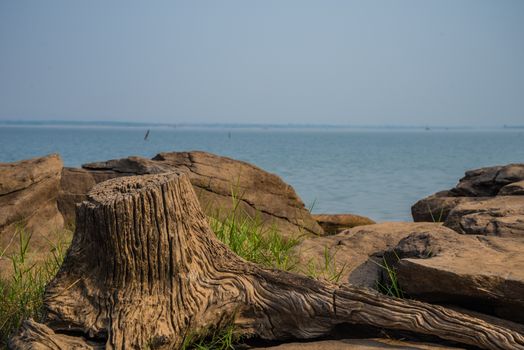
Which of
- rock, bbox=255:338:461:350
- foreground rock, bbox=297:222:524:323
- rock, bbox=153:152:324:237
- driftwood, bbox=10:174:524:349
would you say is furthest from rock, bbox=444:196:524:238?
rock, bbox=153:152:324:237

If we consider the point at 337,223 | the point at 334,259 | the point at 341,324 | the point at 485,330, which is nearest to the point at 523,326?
the point at 485,330

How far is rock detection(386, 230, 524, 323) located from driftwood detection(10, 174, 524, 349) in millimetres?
300

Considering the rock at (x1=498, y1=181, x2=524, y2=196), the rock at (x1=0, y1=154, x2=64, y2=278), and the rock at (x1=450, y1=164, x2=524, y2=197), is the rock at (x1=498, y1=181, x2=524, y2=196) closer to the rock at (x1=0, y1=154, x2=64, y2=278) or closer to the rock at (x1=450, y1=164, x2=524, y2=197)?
the rock at (x1=450, y1=164, x2=524, y2=197)

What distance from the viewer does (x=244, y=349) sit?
4.09 metres

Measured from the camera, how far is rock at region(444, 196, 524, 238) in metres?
5.60

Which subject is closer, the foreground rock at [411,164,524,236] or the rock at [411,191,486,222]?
the foreground rock at [411,164,524,236]

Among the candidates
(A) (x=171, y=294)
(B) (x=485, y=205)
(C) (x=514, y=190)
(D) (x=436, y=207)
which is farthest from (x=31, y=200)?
(C) (x=514, y=190)

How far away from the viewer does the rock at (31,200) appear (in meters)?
8.09

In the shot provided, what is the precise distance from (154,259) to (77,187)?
5747 millimetres

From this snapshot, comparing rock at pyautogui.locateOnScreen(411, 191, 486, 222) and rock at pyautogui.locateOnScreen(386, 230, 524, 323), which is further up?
rock at pyautogui.locateOnScreen(386, 230, 524, 323)

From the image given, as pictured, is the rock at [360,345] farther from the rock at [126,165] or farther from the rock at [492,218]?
the rock at [126,165]

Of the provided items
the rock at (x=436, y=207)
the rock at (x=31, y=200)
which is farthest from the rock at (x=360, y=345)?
the rock at (x=436, y=207)

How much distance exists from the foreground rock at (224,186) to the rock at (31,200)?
352 mm

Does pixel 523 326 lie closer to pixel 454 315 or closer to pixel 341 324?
pixel 454 315
